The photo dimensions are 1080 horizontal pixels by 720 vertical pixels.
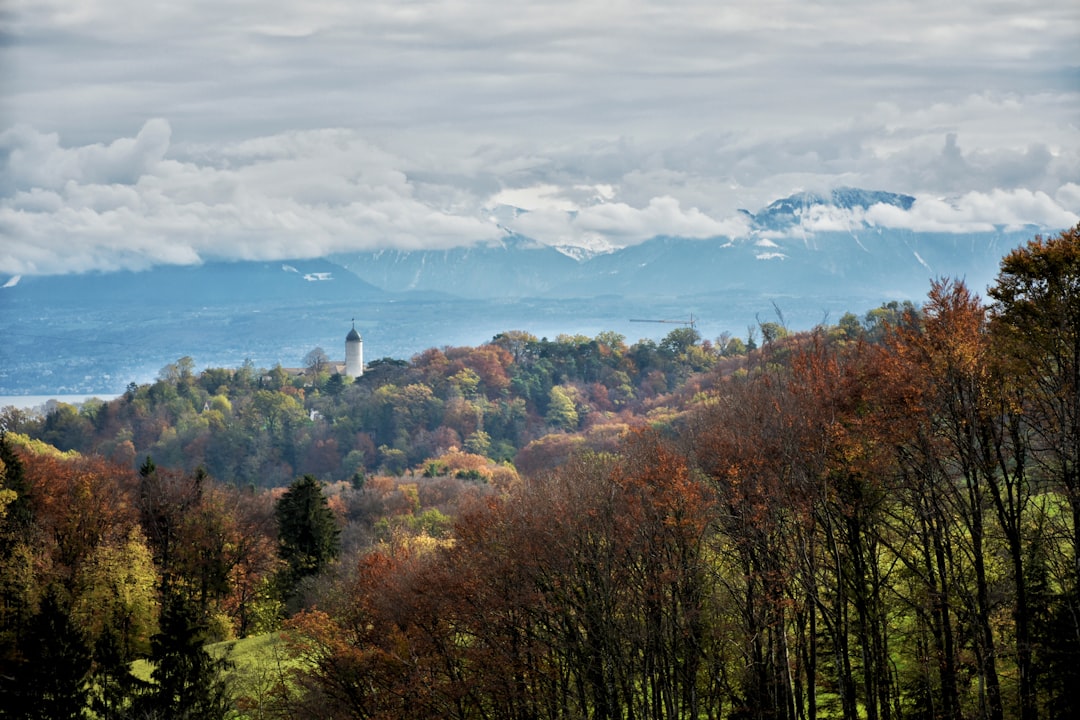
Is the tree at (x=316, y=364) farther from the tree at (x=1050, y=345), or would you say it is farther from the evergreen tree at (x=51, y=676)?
the tree at (x=1050, y=345)

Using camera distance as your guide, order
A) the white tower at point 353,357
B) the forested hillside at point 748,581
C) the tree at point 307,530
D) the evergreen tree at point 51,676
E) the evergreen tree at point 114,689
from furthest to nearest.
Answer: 1. the white tower at point 353,357
2. the tree at point 307,530
3. the evergreen tree at point 51,676
4. the evergreen tree at point 114,689
5. the forested hillside at point 748,581

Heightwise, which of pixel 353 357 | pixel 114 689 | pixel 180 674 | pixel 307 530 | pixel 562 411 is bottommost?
pixel 114 689

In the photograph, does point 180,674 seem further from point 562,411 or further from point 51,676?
point 562,411

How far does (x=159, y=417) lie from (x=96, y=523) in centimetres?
10781

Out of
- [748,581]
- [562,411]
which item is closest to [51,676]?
[748,581]

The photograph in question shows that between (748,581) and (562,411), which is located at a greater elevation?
(562,411)

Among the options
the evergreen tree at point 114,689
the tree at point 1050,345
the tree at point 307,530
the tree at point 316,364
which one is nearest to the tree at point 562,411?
the tree at point 316,364

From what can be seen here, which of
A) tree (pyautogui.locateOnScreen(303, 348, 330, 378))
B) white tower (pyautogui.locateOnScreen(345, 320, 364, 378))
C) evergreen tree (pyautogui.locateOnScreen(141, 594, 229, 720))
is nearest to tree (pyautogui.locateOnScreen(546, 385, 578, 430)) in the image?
tree (pyautogui.locateOnScreen(303, 348, 330, 378))

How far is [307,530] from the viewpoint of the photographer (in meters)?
52.2

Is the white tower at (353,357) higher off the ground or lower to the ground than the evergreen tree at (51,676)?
higher

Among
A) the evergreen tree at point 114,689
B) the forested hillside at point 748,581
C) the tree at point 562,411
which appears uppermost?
the tree at point 562,411

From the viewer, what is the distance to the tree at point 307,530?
169 feet

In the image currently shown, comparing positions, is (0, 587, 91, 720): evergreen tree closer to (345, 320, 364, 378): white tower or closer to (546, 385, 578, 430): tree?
(546, 385, 578, 430): tree

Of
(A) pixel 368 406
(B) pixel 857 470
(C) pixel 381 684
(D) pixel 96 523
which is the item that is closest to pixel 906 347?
(B) pixel 857 470
